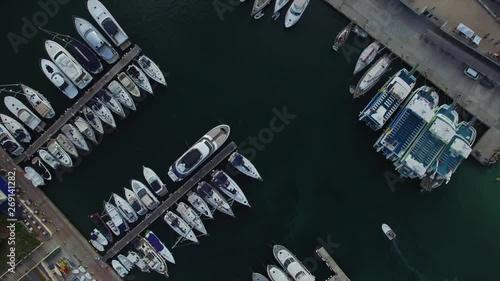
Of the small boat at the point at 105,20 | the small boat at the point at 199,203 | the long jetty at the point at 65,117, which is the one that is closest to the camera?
the small boat at the point at 105,20

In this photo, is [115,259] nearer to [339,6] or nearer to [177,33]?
[177,33]

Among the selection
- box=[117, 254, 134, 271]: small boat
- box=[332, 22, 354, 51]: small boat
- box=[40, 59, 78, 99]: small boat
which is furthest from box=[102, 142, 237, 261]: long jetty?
box=[332, 22, 354, 51]: small boat

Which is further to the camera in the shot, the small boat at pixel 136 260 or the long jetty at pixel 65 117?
the small boat at pixel 136 260

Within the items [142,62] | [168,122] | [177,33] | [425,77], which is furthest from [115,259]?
[425,77]

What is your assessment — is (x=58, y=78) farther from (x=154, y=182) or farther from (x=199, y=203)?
(x=199, y=203)

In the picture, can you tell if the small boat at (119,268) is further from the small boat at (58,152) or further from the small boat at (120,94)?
the small boat at (120,94)

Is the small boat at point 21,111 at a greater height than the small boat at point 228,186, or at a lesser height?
greater

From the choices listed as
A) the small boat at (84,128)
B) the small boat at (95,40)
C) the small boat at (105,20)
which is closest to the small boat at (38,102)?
the small boat at (84,128)
